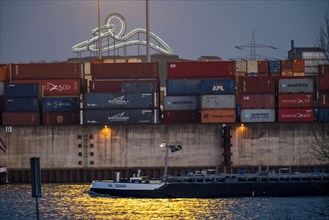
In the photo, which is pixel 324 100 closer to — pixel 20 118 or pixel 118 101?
pixel 118 101

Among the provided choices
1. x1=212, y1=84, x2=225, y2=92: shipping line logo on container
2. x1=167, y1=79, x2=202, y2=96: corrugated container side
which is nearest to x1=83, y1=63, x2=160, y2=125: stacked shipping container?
x1=167, y1=79, x2=202, y2=96: corrugated container side

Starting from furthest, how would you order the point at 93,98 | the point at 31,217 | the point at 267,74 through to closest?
the point at 267,74
the point at 93,98
the point at 31,217

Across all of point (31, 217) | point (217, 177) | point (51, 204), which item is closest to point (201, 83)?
point (217, 177)

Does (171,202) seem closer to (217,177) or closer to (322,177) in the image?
(217,177)

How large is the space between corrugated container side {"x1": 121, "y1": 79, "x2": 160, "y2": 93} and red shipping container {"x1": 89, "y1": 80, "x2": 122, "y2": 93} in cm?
55

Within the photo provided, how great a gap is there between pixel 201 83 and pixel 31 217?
30576 mm

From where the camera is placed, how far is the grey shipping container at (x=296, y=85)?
92625 millimetres

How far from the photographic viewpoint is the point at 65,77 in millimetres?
94812

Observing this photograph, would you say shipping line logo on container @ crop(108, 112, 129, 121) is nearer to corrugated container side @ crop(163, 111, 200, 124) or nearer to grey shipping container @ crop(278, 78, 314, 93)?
corrugated container side @ crop(163, 111, 200, 124)

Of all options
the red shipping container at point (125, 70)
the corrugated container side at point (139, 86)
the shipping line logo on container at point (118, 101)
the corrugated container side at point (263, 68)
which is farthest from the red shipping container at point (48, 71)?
the corrugated container side at point (263, 68)

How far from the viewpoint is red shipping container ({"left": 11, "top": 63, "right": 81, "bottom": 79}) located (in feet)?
311

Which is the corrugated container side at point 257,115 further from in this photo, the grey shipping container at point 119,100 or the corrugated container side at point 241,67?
the corrugated container side at point 241,67

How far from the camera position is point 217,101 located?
302 ft

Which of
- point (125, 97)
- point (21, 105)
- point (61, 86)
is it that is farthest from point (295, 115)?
point (21, 105)
